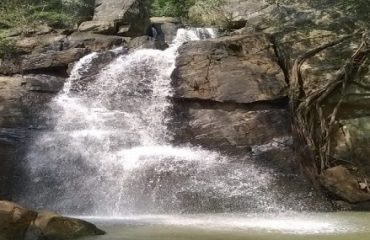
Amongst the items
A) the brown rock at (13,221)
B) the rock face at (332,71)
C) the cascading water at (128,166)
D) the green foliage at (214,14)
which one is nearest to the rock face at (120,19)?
the green foliage at (214,14)

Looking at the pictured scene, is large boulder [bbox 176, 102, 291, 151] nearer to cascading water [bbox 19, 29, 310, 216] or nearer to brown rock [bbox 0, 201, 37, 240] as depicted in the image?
cascading water [bbox 19, 29, 310, 216]

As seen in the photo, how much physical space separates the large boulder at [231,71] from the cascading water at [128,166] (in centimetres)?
83

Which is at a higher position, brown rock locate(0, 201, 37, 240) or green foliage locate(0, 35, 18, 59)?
green foliage locate(0, 35, 18, 59)

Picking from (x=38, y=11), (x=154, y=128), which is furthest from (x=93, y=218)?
(x=38, y=11)

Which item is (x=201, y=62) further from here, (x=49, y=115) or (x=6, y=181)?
(x=6, y=181)

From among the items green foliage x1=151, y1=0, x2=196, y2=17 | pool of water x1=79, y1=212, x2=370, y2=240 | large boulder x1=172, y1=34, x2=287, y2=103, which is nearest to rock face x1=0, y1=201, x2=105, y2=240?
pool of water x1=79, y1=212, x2=370, y2=240

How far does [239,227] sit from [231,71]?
7.03m

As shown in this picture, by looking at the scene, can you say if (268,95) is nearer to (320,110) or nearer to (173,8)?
(320,110)

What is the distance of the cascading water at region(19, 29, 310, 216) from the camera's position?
10.9 metres

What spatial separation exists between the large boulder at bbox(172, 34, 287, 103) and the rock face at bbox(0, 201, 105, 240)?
756 cm

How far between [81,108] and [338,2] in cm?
929

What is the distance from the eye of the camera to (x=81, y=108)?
15023mm

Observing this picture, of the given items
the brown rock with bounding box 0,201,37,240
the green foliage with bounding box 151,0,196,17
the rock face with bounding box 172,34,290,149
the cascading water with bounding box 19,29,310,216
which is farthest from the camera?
the green foliage with bounding box 151,0,196,17

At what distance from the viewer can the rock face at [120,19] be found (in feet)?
64.4
